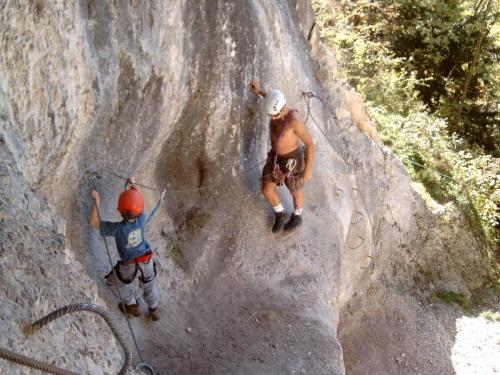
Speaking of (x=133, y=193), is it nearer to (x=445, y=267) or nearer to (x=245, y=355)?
(x=245, y=355)

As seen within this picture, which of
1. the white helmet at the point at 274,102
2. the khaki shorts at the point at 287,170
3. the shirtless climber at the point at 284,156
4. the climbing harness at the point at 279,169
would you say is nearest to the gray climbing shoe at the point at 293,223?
the shirtless climber at the point at 284,156

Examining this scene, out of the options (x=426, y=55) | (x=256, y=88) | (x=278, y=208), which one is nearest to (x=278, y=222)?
(x=278, y=208)

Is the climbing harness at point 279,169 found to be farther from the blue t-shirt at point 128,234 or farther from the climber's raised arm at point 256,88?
the blue t-shirt at point 128,234

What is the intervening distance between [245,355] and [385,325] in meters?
4.97

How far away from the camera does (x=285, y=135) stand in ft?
20.2

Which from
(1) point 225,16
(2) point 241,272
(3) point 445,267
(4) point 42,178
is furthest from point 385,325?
(4) point 42,178

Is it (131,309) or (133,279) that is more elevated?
(133,279)

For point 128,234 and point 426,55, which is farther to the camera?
point 426,55

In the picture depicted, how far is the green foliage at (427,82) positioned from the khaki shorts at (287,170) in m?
6.78

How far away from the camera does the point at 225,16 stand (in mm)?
6164

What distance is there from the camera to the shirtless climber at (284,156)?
19.7 feet

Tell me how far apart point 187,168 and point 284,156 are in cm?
117

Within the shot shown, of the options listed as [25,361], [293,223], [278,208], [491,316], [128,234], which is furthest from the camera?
[491,316]

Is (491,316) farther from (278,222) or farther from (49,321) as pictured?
(49,321)
